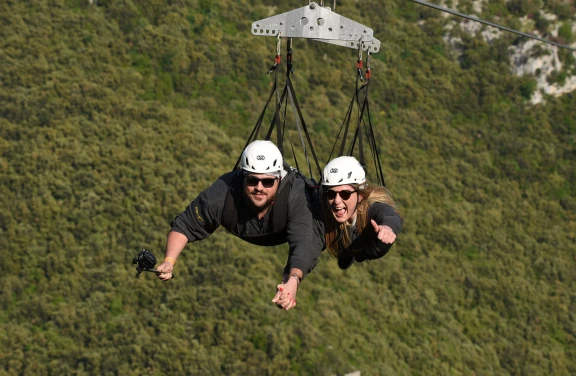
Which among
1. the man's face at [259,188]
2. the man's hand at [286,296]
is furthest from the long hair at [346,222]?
the man's hand at [286,296]

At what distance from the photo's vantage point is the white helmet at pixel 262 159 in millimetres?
10172

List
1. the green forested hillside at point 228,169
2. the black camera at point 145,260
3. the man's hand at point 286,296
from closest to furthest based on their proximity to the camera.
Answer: the man's hand at point 286,296, the black camera at point 145,260, the green forested hillside at point 228,169

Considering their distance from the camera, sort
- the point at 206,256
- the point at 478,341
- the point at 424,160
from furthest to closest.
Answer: the point at 424,160 → the point at 478,341 → the point at 206,256

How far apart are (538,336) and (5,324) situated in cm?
3767

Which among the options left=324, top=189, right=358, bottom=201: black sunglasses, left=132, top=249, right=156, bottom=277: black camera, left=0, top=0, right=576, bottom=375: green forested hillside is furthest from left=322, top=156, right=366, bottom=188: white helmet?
left=0, top=0, right=576, bottom=375: green forested hillside

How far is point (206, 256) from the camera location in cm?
6906

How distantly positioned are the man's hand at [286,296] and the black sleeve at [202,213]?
1.44 metres

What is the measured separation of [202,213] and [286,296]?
6.22 ft

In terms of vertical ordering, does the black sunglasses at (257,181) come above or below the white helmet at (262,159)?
below

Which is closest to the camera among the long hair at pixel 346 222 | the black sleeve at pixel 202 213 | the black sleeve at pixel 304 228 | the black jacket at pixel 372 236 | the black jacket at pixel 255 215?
the black sleeve at pixel 304 228

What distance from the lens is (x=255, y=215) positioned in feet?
34.7

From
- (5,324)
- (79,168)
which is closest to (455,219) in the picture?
(79,168)

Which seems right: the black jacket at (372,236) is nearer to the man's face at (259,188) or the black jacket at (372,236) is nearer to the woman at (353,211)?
the woman at (353,211)

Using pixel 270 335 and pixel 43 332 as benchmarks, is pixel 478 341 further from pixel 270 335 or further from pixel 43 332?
pixel 43 332
